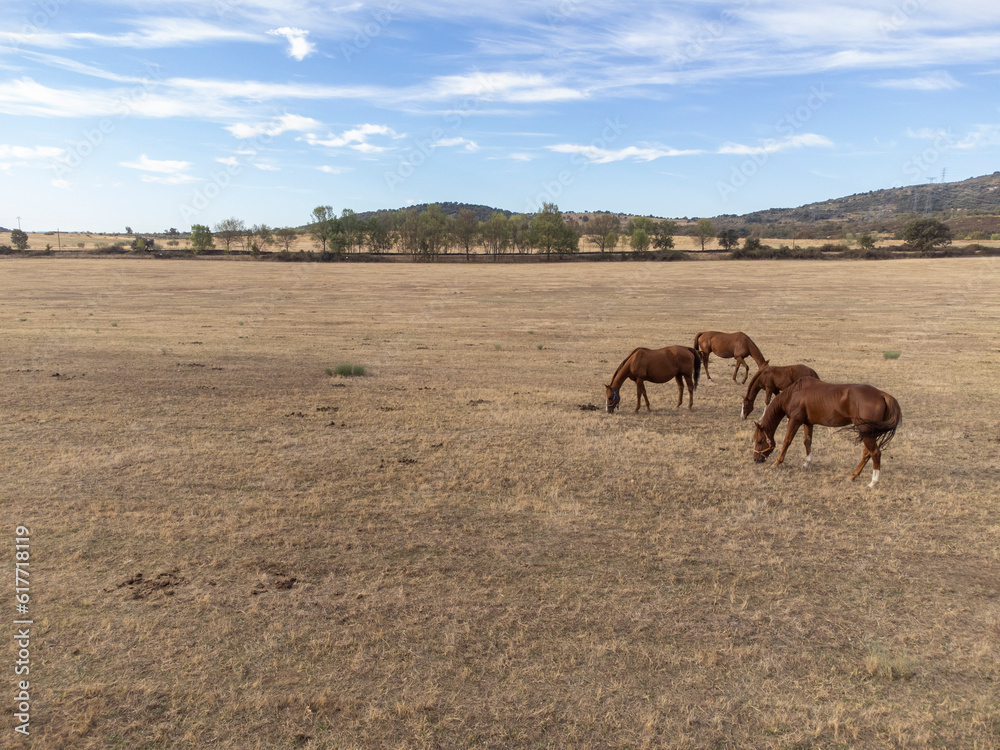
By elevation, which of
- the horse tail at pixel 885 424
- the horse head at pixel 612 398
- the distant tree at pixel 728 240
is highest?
the distant tree at pixel 728 240

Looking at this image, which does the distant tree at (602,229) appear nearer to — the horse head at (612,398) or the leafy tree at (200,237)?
the leafy tree at (200,237)

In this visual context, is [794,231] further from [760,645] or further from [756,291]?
[760,645]

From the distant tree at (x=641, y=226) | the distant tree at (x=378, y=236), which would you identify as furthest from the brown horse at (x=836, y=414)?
the distant tree at (x=641, y=226)

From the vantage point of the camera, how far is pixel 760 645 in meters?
5.44

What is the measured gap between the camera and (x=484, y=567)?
6.75 meters

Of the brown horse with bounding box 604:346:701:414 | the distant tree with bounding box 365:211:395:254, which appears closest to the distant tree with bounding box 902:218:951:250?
the distant tree with bounding box 365:211:395:254

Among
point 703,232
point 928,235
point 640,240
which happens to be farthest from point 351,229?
point 928,235

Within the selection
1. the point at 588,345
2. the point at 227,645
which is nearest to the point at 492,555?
the point at 227,645

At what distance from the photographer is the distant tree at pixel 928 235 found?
88562 mm

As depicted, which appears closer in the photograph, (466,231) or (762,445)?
(762,445)

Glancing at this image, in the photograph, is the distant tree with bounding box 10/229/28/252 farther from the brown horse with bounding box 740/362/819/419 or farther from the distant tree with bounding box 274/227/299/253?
the brown horse with bounding box 740/362/819/419

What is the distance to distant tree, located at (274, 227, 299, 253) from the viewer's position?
12231cm

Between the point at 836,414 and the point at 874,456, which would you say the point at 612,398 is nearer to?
the point at 836,414

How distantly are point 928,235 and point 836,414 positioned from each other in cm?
10035
